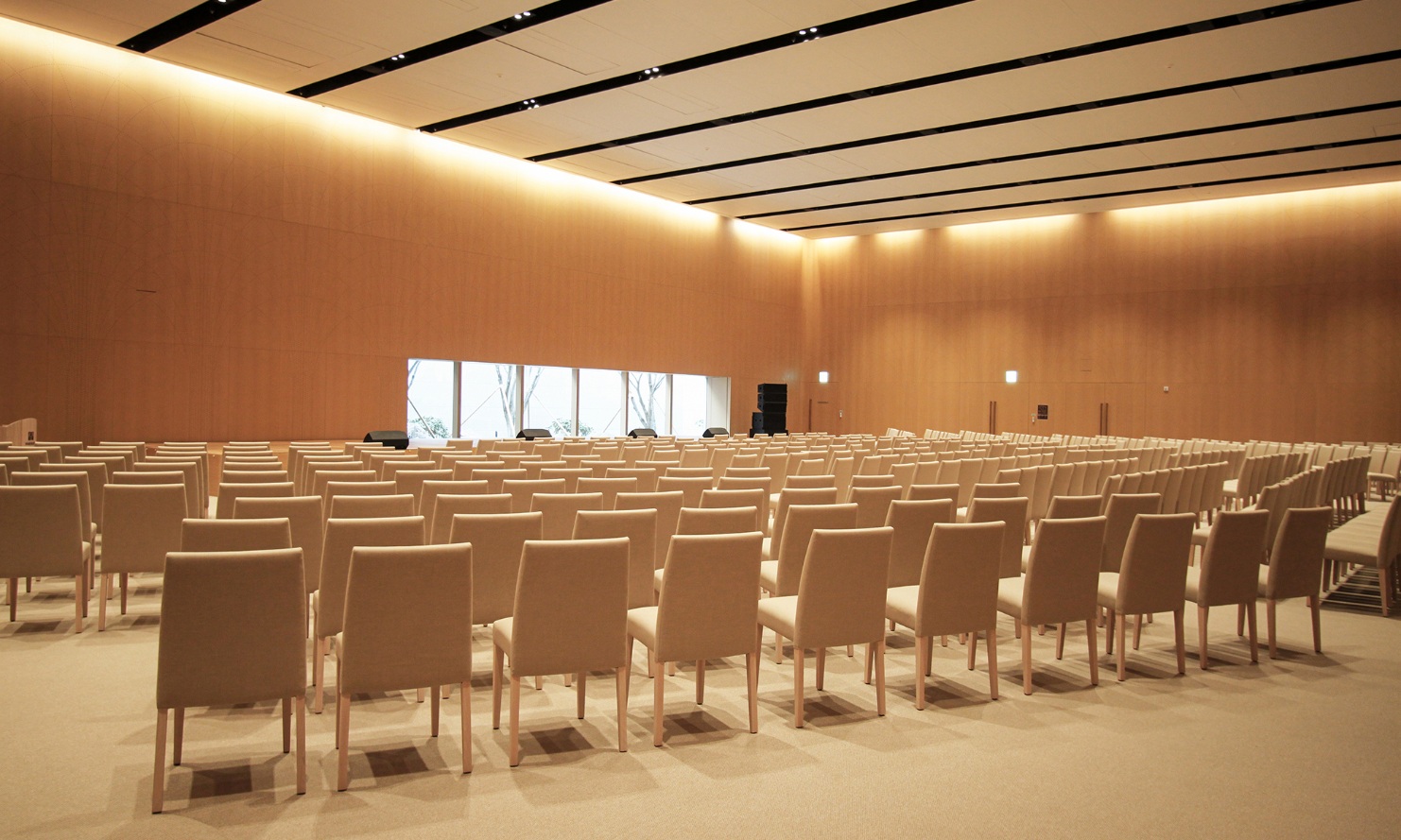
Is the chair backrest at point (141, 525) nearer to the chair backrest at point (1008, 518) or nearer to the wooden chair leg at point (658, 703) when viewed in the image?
the wooden chair leg at point (658, 703)

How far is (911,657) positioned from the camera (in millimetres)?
4730

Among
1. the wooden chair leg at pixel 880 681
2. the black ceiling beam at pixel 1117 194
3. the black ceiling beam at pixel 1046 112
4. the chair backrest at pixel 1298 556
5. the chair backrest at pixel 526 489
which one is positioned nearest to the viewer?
the wooden chair leg at pixel 880 681

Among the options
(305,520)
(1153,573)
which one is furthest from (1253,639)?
(305,520)

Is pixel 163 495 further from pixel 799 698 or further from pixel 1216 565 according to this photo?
pixel 1216 565

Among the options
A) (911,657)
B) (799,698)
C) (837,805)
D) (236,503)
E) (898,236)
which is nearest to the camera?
(837,805)

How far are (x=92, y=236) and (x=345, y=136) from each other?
417 cm

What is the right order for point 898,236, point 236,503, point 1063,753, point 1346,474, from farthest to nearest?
point 898,236 → point 1346,474 → point 236,503 → point 1063,753

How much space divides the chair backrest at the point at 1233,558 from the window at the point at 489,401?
45.9 ft

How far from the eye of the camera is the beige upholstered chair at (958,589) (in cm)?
392

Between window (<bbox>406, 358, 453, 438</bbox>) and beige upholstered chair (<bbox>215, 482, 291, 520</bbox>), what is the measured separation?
10565 mm

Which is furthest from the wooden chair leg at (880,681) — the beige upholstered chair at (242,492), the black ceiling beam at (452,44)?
the black ceiling beam at (452,44)

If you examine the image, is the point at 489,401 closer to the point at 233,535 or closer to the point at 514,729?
the point at 233,535

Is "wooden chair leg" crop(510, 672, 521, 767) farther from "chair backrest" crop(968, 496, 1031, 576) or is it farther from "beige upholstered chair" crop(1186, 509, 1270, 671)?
"beige upholstered chair" crop(1186, 509, 1270, 671)

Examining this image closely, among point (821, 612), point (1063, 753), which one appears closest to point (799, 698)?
point (821, 612)
